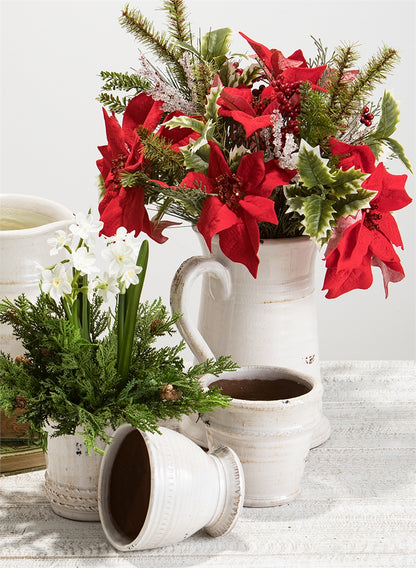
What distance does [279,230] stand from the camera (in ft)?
2.88

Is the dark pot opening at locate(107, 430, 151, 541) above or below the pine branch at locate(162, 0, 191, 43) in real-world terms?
below

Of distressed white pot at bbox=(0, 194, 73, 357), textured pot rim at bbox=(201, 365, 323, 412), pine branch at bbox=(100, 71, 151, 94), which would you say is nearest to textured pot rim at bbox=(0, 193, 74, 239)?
distressed white pot at bbox=(0, 194, 73, 357)

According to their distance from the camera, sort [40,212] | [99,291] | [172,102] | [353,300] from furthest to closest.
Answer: [353,300] < [40,212] < [172,102] < [99,291]

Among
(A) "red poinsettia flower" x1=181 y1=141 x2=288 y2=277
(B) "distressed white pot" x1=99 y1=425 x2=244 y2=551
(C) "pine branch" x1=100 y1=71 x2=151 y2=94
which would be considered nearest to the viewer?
(B) "distressed white pot" x1=99 y1=425 x2=244 y2=551

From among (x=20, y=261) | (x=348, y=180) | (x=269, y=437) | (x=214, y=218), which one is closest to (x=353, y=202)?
(x=348, y=180)

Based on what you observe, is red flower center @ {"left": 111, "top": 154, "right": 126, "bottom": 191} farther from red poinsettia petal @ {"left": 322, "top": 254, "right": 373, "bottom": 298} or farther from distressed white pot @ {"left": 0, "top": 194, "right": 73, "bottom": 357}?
red poinsettia petal @ {"left": 322, "top": 254, "right": 373, "bottom": 298}

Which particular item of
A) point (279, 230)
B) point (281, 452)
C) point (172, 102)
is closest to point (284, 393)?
point (281, 452)

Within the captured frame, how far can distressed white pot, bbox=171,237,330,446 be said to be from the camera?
0.87 metres

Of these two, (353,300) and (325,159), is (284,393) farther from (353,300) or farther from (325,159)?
(353,300)

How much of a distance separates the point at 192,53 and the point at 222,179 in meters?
0.18

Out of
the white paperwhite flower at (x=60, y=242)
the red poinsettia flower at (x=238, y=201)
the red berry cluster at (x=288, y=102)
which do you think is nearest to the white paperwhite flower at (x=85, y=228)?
the white paperwhite flower at (x=60, y=242)

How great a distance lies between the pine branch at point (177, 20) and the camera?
0.90m

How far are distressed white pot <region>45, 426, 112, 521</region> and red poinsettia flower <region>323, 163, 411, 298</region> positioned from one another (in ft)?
0.92

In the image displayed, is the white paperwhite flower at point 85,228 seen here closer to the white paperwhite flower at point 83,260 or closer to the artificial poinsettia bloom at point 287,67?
the white paperwhite flower at point 83,260
